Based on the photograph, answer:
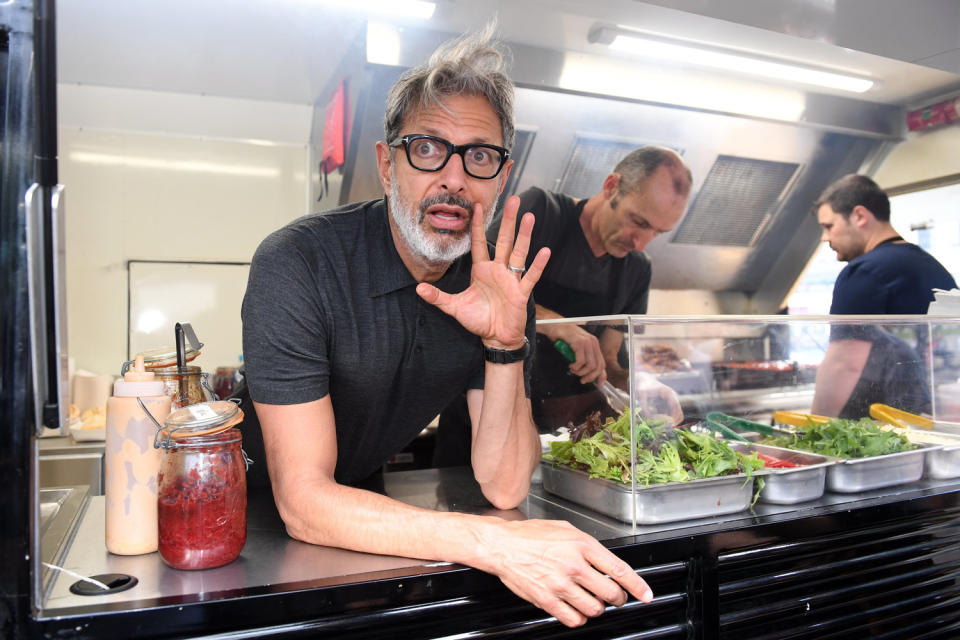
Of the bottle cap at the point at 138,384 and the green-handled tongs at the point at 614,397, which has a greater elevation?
the bottle cap at the point at 138,384

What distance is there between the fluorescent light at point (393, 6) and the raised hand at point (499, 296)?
5.13 ft

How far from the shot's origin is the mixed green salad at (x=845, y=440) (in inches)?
70.4

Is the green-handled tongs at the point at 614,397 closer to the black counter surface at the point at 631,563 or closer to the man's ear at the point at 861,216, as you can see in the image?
the black counter surface at the point at 631,563

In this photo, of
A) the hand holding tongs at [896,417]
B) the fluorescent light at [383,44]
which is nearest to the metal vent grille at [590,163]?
the fluorescent light at [383,44]

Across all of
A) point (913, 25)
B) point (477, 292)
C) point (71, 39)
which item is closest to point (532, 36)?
point (913, 25)

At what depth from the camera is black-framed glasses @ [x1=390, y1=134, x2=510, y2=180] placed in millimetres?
1580

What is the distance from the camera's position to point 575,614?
3.85 feet

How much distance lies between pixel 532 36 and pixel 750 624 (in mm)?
2635

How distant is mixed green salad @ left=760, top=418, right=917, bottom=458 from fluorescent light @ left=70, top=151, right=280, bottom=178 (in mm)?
3508

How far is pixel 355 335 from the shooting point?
153 centimetres

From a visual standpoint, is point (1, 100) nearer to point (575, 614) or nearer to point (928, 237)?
point (575, 614)

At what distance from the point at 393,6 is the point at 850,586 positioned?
253 cm

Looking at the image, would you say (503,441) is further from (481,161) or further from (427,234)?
(481,161)

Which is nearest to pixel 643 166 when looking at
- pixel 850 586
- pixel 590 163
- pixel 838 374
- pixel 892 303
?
pixel 590 163
